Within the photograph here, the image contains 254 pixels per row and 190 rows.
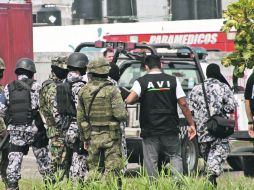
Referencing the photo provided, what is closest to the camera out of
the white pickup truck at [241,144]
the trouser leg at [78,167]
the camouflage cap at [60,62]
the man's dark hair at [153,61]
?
the man's dark hair at [153,61]

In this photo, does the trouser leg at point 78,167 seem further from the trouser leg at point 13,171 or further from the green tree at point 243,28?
the green tree at point 243,28

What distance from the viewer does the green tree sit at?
503 inches

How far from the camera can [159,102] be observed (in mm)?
10594

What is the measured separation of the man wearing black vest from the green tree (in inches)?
91.9

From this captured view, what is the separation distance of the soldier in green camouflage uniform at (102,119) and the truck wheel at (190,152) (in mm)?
3795

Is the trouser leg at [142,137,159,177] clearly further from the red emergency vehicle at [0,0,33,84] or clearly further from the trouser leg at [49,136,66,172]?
the red emergency vehicle at [0,0,33,84]

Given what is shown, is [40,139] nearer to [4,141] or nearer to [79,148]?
[4,141]

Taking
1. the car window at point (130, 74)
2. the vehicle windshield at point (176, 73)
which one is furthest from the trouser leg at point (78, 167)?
the car window at point (130, 74)


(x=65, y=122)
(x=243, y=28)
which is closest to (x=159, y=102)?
(x=65, y=122)

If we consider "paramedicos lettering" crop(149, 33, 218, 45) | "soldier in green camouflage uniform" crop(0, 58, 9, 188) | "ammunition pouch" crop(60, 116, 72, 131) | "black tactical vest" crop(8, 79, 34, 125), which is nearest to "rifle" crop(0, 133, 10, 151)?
"soldier in green camouflage uniform" crop(0, 58, 9, 188)

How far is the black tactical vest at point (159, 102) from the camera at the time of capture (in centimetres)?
1058

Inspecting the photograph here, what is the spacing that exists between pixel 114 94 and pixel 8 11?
11595 mm

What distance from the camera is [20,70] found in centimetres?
1155

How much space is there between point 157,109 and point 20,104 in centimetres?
183
